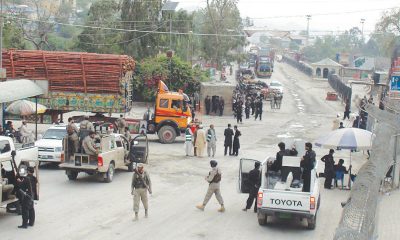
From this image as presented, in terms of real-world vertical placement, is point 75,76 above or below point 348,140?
above

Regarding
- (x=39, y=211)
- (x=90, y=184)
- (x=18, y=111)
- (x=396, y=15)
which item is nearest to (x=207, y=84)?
(x=18, y=111)

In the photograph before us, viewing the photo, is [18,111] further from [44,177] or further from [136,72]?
[136,72]

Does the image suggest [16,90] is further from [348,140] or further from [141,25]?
[141,25]

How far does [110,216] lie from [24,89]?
9.78 meters

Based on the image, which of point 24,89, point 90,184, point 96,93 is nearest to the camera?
point 90,184

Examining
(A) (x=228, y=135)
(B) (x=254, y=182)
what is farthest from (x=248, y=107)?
(B) (x=254, y=182)

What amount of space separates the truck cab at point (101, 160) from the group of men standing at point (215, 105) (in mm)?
22717

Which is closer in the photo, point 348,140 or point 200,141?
point 348,140

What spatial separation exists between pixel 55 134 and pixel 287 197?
12.0 metres

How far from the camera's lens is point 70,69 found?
3212 cm

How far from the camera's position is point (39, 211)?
57.8 feet

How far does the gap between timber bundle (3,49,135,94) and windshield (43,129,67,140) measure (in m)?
7.25

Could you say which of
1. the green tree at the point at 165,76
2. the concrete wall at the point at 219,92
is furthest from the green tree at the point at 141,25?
the concrete wall at the point at 219,92

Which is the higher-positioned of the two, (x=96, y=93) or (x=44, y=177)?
(x=96, y=93)
